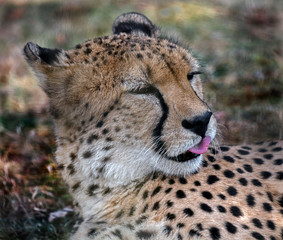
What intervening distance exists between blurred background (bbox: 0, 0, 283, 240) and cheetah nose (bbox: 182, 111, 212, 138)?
865 mm

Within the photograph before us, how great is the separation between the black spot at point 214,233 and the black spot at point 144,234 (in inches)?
10.8

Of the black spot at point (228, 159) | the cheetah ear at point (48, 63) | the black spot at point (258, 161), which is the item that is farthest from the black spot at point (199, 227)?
the cheetah ear at point (48, 63)

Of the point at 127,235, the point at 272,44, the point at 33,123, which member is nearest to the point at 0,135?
the point at 33,123

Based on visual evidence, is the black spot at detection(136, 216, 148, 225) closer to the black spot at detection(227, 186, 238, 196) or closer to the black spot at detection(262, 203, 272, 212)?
the black spot at detection(227, 186, 238, 196)

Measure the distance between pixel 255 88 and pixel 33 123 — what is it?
2.05 meters

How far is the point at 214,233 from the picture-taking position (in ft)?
8.51

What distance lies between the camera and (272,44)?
6141 millimetres

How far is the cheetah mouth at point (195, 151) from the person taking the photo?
2.64 metres

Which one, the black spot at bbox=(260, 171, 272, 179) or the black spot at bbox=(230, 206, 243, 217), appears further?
the black spot at bbox=(260, 171, 272, 179)

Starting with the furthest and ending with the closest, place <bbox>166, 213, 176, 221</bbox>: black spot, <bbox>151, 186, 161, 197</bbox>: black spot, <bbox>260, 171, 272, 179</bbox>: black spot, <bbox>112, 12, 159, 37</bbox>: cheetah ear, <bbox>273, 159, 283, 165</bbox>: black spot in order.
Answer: <bbox>112, 12, 159, 37</bbox>: cheetah ear
<bbox>273, 159, 283, 165</bbox>: black spot
<bbox>260, 171, 272, 179</bbox>: black spot
<bbox>151, 186, 161, 197</bbox>: black spot
<bbox>166, 213, 176, 221</bbox>: black spot

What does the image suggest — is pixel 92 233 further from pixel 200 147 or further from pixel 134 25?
pixel 134 25

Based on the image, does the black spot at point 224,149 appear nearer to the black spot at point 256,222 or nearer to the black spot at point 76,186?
the black spot at point 256,222

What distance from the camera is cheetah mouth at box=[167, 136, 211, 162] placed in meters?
2.64

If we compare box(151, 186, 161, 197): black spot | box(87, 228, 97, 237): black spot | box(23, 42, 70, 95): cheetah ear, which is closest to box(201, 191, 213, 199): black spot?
box(151, 186, 161, 197): black spot
